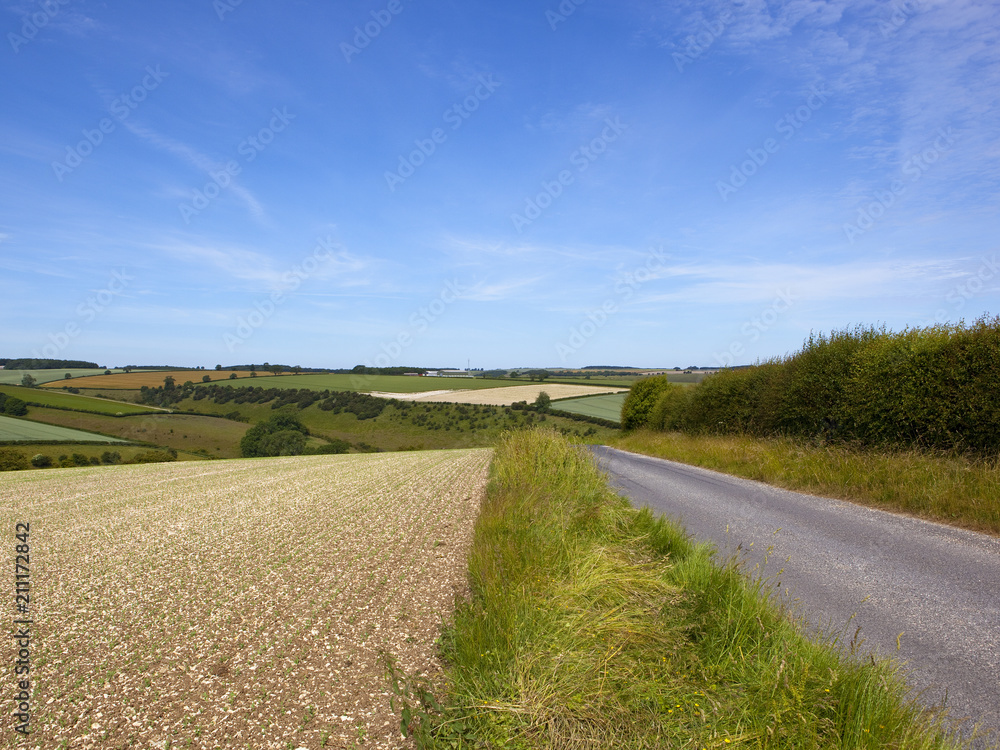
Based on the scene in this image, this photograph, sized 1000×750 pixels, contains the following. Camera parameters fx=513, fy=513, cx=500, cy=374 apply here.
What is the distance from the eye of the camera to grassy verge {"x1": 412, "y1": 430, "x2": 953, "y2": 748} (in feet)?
8.97

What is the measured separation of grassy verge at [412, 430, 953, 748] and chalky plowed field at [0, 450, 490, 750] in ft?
2.35

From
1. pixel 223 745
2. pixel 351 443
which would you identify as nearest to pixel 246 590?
pixel 223 745

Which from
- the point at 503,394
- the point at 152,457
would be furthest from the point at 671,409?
the point at 503,394

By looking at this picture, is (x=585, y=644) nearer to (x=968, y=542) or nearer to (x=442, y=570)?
(x=442, y=570)

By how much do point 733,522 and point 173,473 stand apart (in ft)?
62.5

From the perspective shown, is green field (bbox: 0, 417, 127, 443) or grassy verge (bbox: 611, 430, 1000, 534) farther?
green field (bbox: 0, 417, 127, 443)

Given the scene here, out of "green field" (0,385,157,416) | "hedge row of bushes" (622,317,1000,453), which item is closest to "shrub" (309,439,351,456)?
"green field" (0,385,157,416)

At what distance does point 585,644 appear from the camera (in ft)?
11.7

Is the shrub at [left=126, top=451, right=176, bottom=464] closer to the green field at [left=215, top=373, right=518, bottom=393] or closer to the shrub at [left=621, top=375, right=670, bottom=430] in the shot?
the shrub at [left=621, top=375, right=670, bottom=430]

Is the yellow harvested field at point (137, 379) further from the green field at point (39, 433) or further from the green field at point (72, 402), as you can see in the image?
the green field at point (39, 433)

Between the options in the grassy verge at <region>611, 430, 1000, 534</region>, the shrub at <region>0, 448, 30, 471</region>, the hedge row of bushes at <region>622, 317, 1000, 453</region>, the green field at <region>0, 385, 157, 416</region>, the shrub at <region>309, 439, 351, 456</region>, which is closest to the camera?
the grassy verge at <region>611, 430, 1000, 534</region>

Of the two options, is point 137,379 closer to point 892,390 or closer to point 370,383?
point 370,383

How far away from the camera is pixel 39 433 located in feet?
128

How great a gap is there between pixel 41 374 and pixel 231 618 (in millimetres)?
92970
